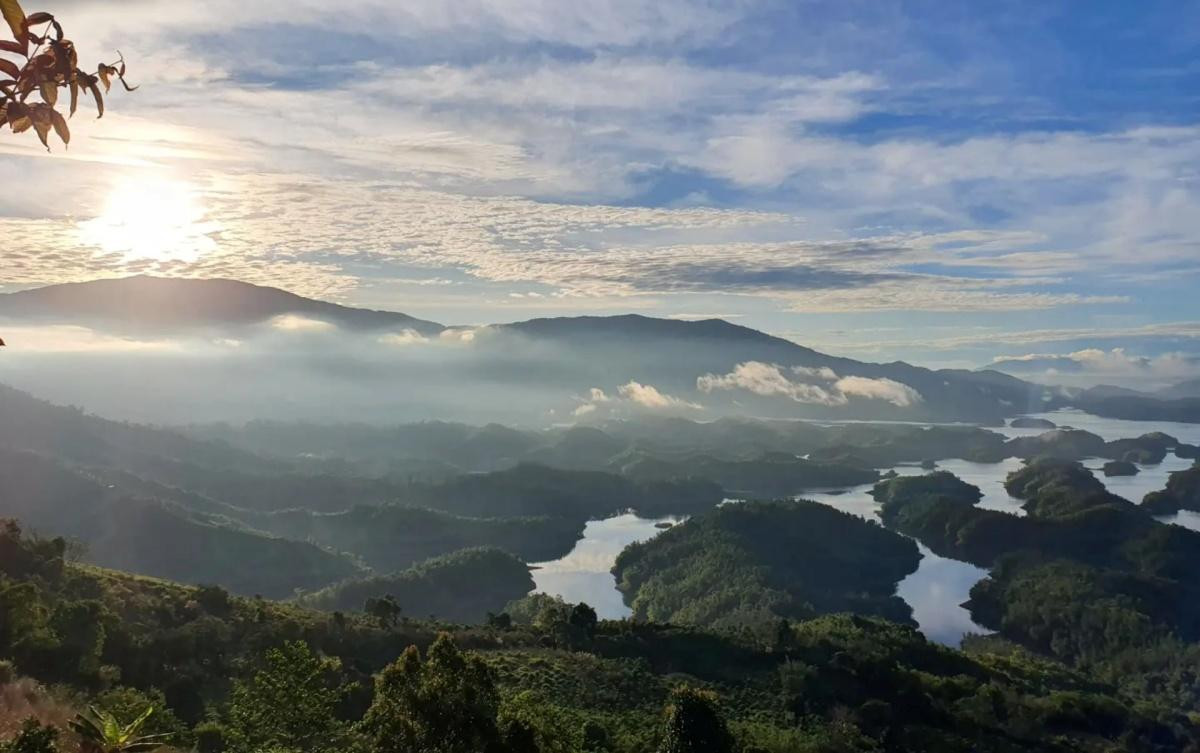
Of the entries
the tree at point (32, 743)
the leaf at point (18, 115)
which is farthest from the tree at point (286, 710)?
the leaf at point (18, 115)

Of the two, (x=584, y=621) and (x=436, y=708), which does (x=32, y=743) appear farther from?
(x=584, y=621)

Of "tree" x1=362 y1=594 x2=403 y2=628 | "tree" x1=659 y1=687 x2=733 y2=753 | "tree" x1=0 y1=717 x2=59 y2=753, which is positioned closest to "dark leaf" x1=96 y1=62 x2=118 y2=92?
"tree" x1=0 y1=717 x2=59 y2=753

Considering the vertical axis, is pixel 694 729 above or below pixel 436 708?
below

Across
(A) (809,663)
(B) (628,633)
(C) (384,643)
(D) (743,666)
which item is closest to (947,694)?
(A) (809,663)

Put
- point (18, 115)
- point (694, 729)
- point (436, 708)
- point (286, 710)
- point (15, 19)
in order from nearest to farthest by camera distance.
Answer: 1. point (15, 19)
2. point (18, 115)
3. point (436, 708)
4. point (286, 710)
5. point (694, 729)

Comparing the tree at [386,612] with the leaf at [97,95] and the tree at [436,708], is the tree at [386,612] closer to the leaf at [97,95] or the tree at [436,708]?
the tree at [436,708]

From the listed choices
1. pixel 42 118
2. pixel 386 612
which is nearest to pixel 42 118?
pixel 42 118

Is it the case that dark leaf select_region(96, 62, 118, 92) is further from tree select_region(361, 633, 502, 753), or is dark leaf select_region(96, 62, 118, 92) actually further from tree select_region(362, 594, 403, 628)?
tree select_region(362, 594, 403, 628)

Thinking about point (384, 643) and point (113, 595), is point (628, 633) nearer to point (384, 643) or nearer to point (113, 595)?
point (384, 643)
